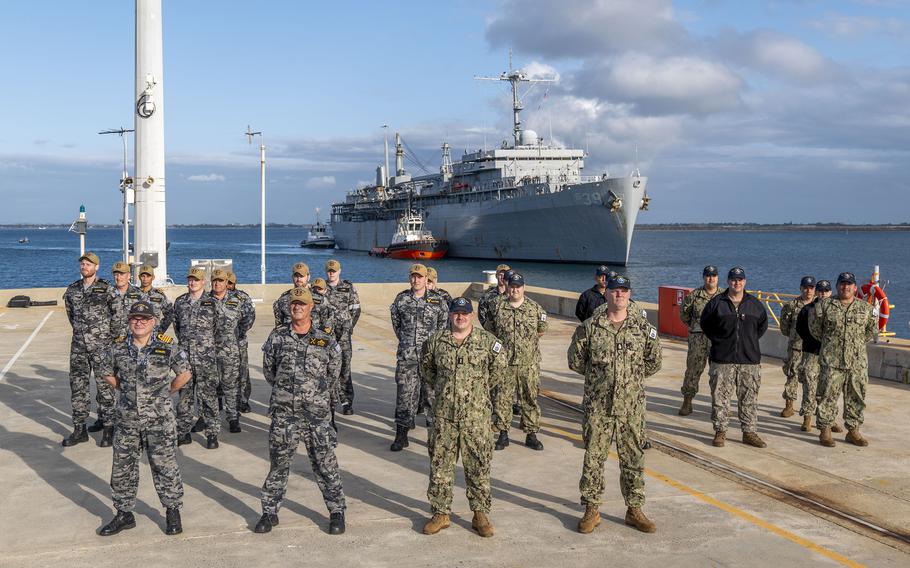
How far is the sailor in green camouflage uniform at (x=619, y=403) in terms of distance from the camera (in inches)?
229

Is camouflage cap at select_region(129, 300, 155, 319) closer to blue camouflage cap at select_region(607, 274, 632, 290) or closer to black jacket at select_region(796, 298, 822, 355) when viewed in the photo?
blue camouflage cap at select_region(607, 274, 632, 290)

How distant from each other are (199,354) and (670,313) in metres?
10.7

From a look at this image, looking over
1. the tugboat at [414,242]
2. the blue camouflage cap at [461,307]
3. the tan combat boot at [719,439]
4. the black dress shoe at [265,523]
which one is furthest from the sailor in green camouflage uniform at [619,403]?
the tugboat at [414,242]

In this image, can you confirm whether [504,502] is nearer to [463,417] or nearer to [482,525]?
[482,525]

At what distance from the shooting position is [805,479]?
7.06 metres

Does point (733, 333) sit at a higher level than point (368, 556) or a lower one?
higher

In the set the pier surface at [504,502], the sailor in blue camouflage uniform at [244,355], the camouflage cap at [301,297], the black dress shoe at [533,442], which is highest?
the camouflage cap at [301,297]

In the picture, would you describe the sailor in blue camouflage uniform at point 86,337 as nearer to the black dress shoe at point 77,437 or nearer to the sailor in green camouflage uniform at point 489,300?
the black dress shoe at point 77,437

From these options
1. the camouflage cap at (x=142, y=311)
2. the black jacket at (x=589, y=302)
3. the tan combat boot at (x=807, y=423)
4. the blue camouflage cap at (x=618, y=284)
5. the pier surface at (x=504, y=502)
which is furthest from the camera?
the black jacket at (x=589, y=302)

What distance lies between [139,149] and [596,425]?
1900 cm

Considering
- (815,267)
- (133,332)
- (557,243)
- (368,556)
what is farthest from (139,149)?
(815,267)

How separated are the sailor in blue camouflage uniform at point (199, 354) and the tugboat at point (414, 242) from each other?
7654 cm

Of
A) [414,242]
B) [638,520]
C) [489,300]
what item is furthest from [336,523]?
[414,242]

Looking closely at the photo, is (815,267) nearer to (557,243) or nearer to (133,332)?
(557,243)
